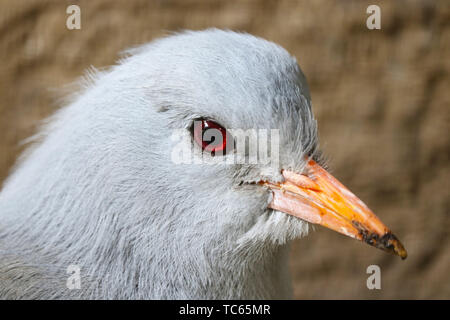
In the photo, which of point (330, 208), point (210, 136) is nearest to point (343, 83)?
point (330, 208)

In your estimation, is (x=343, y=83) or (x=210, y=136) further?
(x=343, y=83)

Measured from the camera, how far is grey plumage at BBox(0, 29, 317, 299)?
2.00 m

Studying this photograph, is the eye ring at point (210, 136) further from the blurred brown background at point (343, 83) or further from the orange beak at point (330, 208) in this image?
the blurred brown background at point (343, 83)

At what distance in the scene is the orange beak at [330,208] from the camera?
1999mm

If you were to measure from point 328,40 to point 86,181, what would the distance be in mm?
2173

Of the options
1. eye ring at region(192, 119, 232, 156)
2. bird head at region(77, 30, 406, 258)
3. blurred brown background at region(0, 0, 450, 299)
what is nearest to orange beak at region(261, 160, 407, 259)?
bird head at region(77, 30, 406, 258)

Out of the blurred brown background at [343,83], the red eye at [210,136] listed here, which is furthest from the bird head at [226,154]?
the blurred brown background at [343,83]

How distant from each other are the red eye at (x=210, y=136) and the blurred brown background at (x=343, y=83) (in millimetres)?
1805

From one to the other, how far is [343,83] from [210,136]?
6.60 ft

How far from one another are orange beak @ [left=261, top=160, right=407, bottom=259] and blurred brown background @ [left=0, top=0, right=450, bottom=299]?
5.59 ft

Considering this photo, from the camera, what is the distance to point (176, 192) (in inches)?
79.4

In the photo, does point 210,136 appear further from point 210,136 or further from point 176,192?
point 176,192
